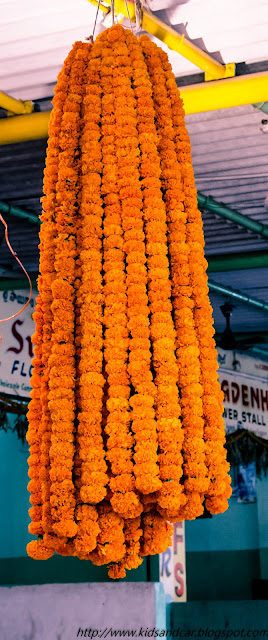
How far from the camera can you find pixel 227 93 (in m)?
3.96

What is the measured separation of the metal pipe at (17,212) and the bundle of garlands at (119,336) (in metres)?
4.02

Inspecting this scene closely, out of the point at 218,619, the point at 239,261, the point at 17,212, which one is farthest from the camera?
the point at 218,619

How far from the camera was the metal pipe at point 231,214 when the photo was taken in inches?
253

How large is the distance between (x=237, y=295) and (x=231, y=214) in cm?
263

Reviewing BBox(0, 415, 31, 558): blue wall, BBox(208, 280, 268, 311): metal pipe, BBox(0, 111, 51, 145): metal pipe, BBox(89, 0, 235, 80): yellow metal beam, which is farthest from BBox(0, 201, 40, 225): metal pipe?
BBox(0, 415, 31, 558): blue wall

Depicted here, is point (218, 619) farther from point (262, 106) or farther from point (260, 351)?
point (262, 106)

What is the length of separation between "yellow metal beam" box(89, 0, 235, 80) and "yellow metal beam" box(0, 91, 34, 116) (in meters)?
1.09

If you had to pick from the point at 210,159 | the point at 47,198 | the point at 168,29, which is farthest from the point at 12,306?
the point at 47,198

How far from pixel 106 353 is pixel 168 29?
230 cm

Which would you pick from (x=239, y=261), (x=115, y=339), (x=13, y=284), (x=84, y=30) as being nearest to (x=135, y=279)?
(x=115, y=339)

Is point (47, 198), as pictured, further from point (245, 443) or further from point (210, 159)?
point (245, 443)

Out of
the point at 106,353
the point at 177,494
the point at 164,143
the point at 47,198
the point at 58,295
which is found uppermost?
the point at 164,143

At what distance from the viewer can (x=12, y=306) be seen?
27.1ft

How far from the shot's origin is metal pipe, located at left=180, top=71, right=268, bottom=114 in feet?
12.8
